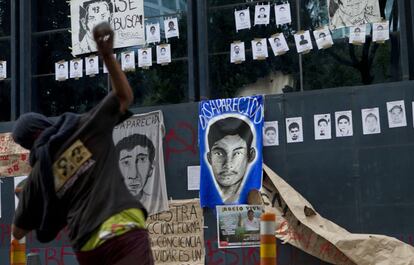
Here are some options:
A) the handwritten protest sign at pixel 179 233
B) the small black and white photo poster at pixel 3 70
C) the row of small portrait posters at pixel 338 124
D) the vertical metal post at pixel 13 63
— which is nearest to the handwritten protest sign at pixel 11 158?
the vertical metal post at pixel 13 63

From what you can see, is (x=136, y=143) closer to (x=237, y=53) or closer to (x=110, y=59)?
(x=237, y=53)

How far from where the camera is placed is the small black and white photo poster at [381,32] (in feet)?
34.7

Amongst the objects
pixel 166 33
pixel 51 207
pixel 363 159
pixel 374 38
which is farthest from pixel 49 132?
pixel 166 33

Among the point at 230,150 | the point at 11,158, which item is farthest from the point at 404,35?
the point at 11,158

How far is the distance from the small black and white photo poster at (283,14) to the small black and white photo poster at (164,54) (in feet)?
5.88

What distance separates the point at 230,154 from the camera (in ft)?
35.4

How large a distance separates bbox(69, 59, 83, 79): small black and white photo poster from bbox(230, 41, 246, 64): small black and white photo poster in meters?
2.68

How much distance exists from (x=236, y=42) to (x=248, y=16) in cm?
42

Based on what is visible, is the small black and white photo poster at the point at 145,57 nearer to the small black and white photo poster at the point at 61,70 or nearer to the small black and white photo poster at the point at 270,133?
the small black and white photo poster at the point at 61,70

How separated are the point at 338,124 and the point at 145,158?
2.88 m

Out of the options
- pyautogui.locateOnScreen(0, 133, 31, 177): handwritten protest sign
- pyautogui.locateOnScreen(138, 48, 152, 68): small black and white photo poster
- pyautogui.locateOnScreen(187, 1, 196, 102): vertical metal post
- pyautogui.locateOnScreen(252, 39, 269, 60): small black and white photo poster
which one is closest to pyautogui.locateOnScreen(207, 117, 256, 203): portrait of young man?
pyautogui.locateOnScreen(187, 1, 196, 102): vertical metal post

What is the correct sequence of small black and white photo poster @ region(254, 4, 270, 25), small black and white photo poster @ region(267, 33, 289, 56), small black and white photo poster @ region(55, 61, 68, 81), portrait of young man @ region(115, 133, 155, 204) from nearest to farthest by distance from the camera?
small black and white photo poster @ region(267, 33, 289, 56) < portrait of young man @ region(115, 133, 155, 204) < small black and white photo poster @ region(254, 4, 270, 25) < small black and white photo poster @ region(55, 61, 68, 81)

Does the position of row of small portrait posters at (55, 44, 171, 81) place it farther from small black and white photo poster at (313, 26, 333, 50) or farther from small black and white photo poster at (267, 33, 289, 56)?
small black and white photo poster at (313, 26, 333, 50)

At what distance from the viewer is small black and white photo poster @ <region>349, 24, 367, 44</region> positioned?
35.1 feet
